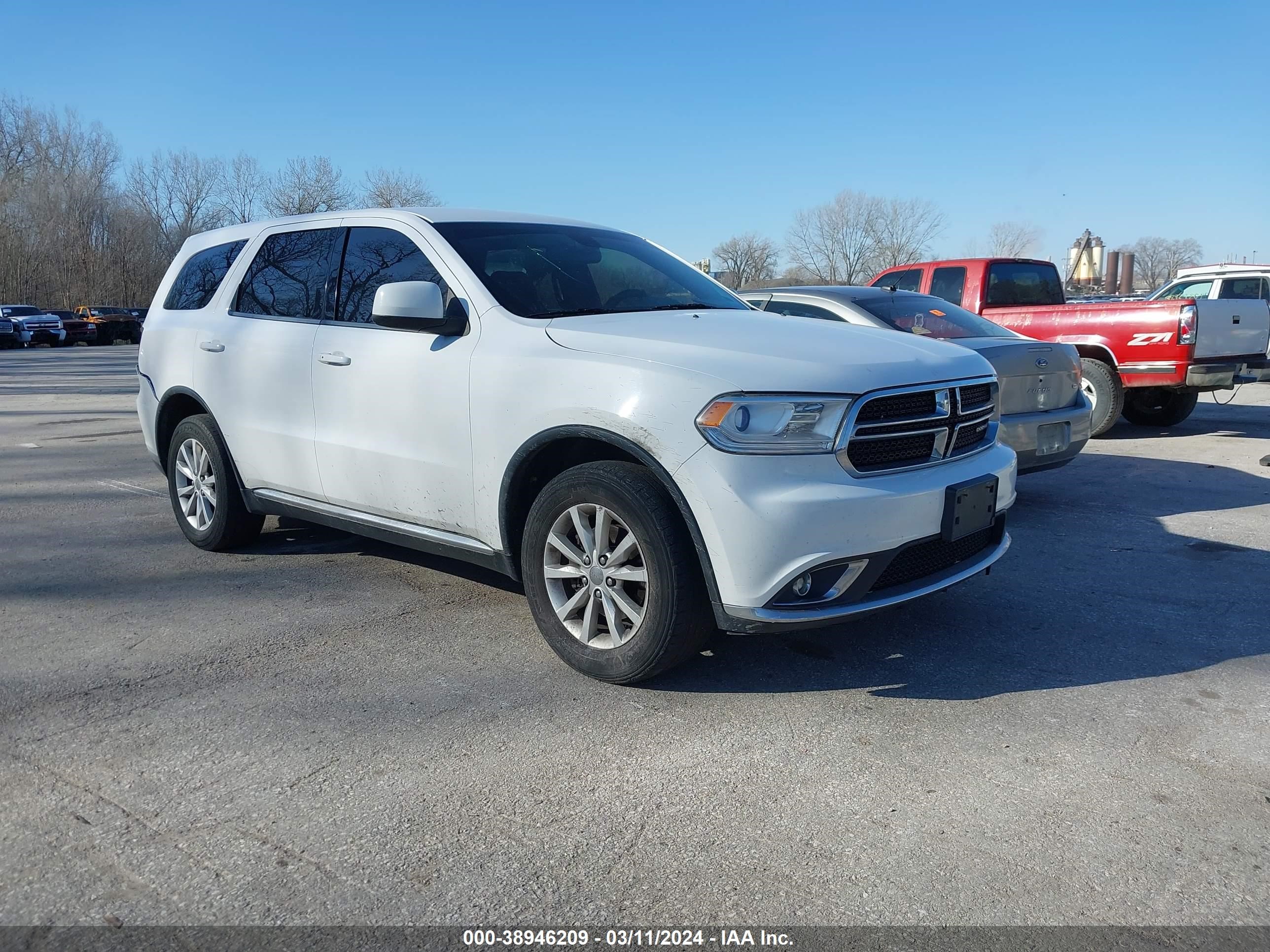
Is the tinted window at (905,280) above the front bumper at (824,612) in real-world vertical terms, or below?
above

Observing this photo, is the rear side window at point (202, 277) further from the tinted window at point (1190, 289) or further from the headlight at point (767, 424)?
the tinted window at point (1190, 289)

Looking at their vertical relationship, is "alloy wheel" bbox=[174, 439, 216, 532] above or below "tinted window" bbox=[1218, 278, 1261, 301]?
below

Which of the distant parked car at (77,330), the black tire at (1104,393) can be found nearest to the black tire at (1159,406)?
the black tire at (1104,393)

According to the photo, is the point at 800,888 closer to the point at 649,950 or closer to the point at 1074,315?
the point at 649,950

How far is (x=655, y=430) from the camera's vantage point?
11.3 ft

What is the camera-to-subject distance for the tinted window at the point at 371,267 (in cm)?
452

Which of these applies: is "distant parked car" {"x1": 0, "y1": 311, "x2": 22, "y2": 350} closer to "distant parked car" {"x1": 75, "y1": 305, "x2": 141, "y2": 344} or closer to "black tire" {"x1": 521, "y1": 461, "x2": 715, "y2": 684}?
"distant parked car" {"x1": 75, "y1": 305, "x2": 141, "y2": 344}

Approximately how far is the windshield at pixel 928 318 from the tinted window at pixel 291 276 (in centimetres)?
397

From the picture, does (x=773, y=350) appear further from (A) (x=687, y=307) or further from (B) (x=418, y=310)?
(B) (x=418, y=310)

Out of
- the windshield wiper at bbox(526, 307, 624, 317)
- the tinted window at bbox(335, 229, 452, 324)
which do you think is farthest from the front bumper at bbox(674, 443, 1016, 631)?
the tinted window at bbox(335, 229, 452, 324)

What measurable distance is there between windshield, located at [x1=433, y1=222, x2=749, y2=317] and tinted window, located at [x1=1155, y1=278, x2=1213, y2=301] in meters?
15.2

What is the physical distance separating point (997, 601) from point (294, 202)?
6528 centimetres

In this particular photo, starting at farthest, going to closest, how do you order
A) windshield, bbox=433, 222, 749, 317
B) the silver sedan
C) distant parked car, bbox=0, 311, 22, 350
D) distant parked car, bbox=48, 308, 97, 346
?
distant parked car, bbox=48, 308, 97, 346 → distant parked car, bbox=0, 311, 22, 350 → the silver sedan → windshield, bbox=433, 222, 749, 317

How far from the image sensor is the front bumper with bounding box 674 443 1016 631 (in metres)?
3.29
